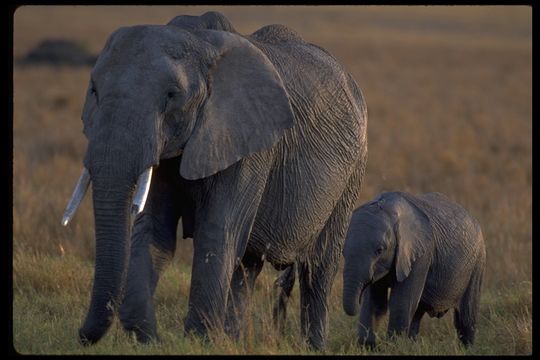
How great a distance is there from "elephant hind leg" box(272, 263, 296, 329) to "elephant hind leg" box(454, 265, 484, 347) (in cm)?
144

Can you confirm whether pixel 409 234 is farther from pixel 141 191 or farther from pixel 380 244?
pixel 141 191

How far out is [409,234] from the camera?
8336 mm

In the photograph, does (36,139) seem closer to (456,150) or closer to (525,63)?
(456,150)

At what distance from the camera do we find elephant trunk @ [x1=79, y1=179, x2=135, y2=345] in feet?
18.5

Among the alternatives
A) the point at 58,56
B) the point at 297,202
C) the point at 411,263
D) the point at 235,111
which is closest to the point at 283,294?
the point at 411,263

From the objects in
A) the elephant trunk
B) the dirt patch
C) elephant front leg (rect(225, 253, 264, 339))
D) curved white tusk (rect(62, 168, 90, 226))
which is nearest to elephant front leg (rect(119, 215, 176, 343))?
the elephant trunk

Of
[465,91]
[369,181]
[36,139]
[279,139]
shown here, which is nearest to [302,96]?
[279,139]

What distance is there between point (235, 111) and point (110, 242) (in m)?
1.05

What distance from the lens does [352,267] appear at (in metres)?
7.88

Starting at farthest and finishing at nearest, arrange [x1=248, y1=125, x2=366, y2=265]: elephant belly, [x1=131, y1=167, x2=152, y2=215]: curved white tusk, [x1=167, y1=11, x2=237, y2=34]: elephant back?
1. [x1=248, y1=125, x2=366, y2=265]: elephant belly
2. [x1=167, y1=11, x2=237, y2=34]: elephant back
3. [x1=131, y1=167, x2=152, y2=215]: curved white tusk

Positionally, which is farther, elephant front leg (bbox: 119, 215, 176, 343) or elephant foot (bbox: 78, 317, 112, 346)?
elephant front leg (bbox: 119, 215, 176, 343)

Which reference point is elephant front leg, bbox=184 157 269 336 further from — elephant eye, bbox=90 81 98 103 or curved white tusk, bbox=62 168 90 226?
elephant eye, bbox=90 81 98 103

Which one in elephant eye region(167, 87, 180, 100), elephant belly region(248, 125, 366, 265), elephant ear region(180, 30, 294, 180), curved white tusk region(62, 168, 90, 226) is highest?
elephant eye region(167, 87, 180, 100)

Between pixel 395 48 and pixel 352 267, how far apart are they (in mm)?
51285
